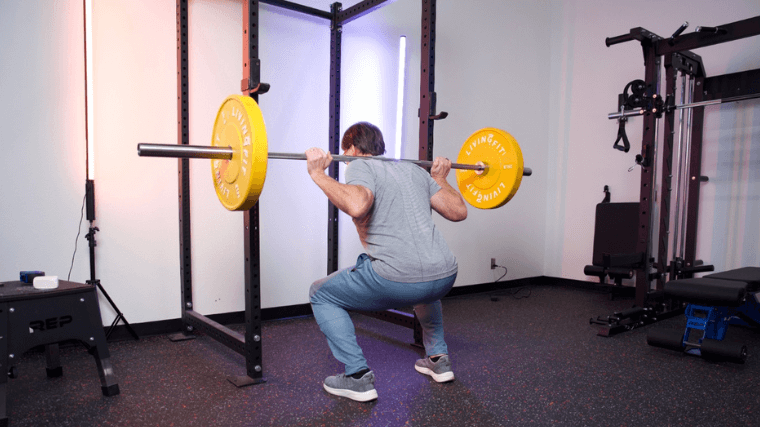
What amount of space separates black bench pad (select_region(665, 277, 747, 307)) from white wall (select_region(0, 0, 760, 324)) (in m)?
1.46

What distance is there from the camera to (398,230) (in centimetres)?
176

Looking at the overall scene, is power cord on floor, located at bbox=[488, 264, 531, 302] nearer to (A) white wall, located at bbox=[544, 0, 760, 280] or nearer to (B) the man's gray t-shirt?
(A) white wall, located at bbox=[544, 0, 760, 280]

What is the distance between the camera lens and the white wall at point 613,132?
3508 millimetres

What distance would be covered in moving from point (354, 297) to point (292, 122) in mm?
1634

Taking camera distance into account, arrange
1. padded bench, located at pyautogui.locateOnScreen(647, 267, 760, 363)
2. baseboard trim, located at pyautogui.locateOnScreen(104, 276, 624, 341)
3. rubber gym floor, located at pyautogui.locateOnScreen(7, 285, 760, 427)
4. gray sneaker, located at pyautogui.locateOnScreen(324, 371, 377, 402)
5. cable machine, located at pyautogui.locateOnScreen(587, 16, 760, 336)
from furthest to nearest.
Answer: cable machine, located at pyautogui.locateOnScreen(587, 16, 760, 336)
baseboard trim, located at pyautogui.locateOnScreen(104, 276, 624, 341)
padded bench, located at pyautogui.locateOnScreen(647, 267, 760, 363)
gray sneaker, located at pyautogui.locateOnScreen(324, 371, 377, 402)
rubber gym floor, located at pyautogui.locateOnScreen(7, 285, 760, 427)

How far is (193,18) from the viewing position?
9.07 ft

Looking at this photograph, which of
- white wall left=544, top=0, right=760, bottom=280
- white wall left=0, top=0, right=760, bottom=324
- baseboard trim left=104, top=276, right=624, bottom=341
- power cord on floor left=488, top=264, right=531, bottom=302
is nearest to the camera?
white wall left=0, top=0, right=760, bottom=324

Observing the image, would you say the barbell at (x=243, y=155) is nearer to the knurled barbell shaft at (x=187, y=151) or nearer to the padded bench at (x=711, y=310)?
the knurled barbell shaft at (x=187, y=151)

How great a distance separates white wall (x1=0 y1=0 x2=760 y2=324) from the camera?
239 centimetres

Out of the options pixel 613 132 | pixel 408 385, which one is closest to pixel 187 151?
pixel 408 385

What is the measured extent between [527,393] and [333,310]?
33.8 inches

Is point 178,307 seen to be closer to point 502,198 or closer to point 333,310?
point 333,310

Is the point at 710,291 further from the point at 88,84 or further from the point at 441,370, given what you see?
the point at 88,84

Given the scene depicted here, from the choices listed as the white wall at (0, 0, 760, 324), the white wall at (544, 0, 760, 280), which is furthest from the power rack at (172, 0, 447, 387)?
the white wall at (544, 0, 760, 280)
